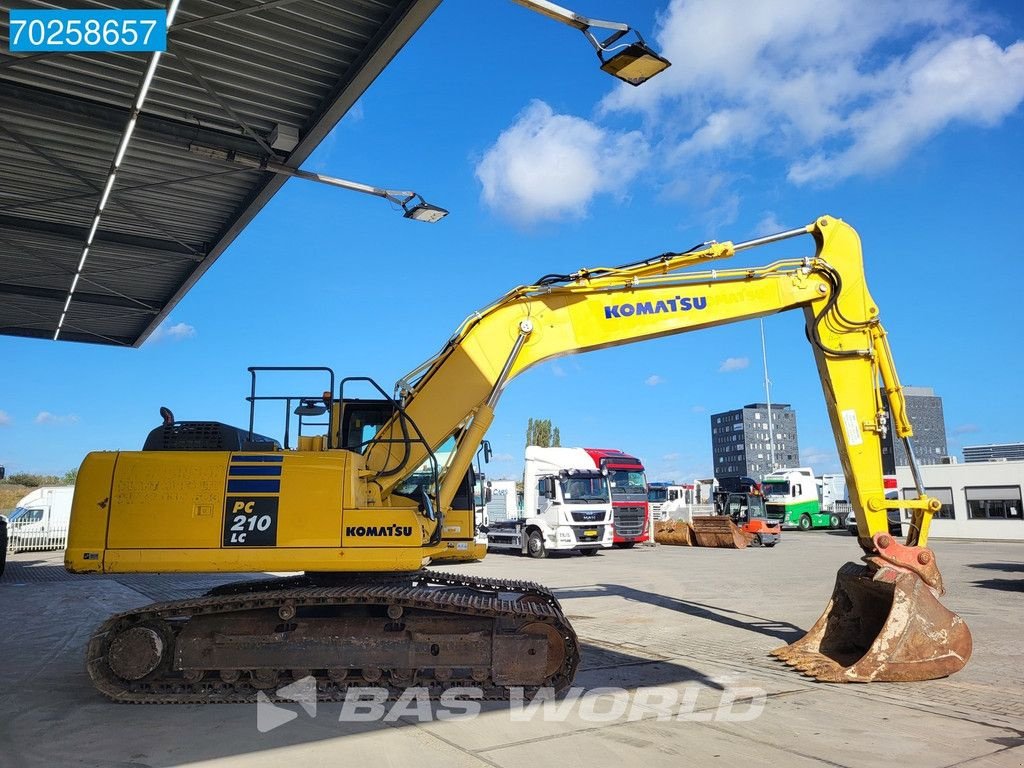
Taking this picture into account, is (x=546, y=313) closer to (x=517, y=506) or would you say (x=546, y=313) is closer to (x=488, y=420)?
(x=488, y=420)

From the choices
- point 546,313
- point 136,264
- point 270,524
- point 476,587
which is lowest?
point 476,587

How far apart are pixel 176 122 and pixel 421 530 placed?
6.71 meters

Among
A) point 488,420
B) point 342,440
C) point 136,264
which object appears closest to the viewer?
point 488,420

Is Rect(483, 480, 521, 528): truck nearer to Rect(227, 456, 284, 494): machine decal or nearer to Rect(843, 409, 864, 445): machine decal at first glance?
Rect(843, 409, 864, 445): machine decal

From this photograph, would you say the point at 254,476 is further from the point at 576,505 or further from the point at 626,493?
the point at 626,493

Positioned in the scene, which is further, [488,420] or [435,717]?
[488,420]

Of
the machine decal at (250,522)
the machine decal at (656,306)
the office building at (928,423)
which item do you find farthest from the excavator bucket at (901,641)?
the office building at (928,423)

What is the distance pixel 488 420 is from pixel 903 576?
14.6 feet

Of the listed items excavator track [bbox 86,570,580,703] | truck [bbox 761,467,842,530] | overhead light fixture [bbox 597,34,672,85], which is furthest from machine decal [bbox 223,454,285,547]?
truck [bbox 761,467,842,530]

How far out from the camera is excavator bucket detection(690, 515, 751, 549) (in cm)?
2777

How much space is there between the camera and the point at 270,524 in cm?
680

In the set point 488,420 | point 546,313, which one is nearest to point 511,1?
point 546,313

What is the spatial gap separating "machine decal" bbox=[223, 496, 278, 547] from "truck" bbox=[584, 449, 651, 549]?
19.5 m

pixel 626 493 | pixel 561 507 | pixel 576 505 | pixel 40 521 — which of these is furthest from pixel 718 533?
pixel 40 521
